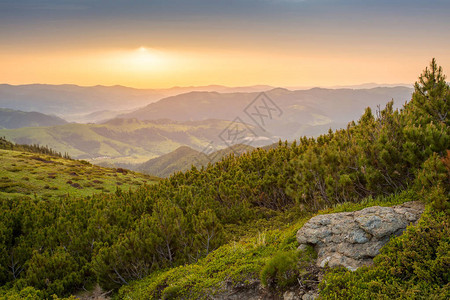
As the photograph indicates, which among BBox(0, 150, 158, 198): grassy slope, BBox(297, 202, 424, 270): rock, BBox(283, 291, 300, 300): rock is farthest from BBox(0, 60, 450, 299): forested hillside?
BBox(0, 150, 158, 198): grassy slope

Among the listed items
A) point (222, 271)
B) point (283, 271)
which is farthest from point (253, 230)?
point (283, 271)

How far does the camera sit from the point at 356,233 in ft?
27.9

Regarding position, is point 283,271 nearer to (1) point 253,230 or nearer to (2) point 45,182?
(1) point 253,230

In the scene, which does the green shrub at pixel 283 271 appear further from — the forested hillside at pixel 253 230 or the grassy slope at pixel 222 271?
the grassy slope at pixel 222 271

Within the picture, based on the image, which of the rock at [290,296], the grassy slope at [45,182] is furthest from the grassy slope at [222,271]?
the grassy slope at [45,182]

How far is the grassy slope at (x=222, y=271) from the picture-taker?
9398 mm

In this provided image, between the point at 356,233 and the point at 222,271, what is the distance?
4.85 meters

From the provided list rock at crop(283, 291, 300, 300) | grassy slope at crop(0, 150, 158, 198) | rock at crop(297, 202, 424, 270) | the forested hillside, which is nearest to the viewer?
the forested hillside

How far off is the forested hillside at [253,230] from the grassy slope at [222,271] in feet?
0.17

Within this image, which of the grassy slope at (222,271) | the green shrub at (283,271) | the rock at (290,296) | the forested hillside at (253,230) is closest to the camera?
the forested hillside at (253,230)

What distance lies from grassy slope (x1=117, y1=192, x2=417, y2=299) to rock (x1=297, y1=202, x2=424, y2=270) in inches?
43.5

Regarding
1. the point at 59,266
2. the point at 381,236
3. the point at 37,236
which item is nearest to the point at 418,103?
the point at 381,236

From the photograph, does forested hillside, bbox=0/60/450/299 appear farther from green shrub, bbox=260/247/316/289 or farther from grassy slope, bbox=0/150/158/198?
grassy slope, bbox=0/150/158/198

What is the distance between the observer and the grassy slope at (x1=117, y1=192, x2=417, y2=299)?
30.8ft
